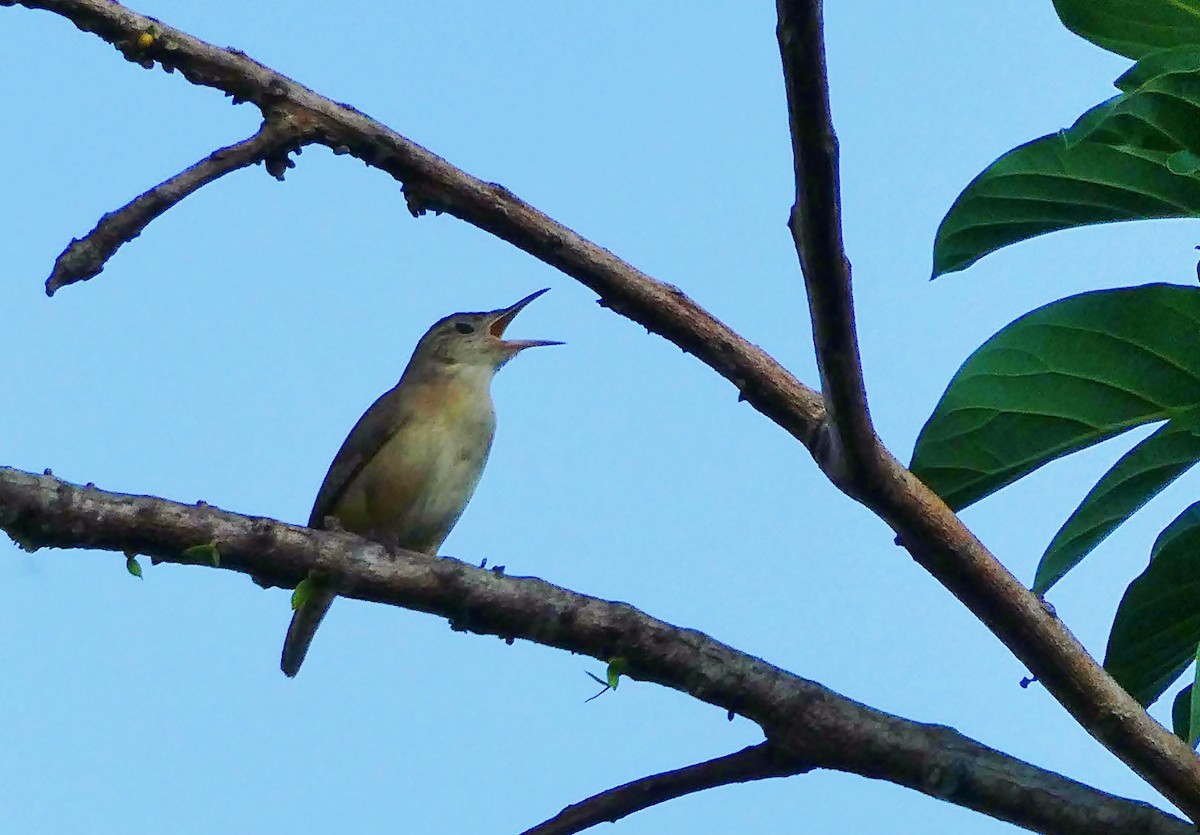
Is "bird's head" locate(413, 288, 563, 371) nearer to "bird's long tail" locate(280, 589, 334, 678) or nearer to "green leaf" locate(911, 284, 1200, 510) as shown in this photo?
"bird's long tail" locate(280, 589, 334, 678)

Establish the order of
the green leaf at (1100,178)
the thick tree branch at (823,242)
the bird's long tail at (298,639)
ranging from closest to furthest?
the thick tree branch at (823,242) → the green leaf at (1100,178) → the bird's long tail at (298,639)

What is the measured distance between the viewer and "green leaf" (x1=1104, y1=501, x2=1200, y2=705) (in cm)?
271

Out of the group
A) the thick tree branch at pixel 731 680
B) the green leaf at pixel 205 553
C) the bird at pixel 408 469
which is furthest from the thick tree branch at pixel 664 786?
the bird at pixel 408 469

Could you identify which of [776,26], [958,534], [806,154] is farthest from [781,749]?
[776,26]

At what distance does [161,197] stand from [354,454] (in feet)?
9.58

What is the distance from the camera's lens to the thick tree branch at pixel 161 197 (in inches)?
92.4

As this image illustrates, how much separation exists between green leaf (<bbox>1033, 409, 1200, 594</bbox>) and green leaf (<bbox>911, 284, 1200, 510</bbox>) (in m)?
0.04

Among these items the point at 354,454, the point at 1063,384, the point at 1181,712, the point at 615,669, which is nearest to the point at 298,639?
the point at 354,454

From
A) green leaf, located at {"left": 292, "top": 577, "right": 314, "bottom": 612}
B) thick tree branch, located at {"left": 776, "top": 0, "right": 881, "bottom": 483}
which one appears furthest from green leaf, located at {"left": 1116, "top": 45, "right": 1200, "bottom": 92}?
green leaf, located at {"left": 292, "top": 577, "right": 314, "bottom": 612}

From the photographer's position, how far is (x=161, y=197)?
2463mm

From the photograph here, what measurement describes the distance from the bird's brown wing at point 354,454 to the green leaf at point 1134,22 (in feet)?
10.7

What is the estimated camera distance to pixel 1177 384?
8.55ft

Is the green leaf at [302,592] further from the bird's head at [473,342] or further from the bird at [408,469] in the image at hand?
the bird's head at [473,342]

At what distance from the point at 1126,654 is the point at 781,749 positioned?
2.60 feet
